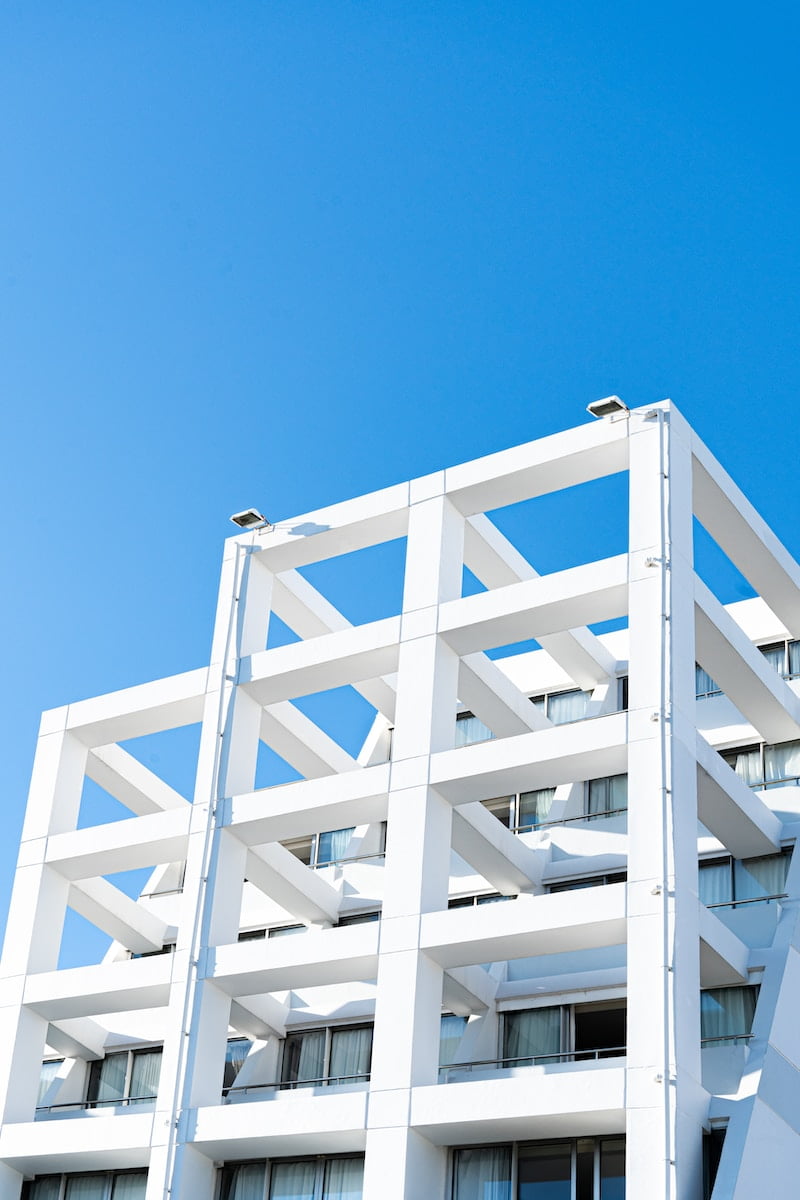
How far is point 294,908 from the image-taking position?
1569 inches

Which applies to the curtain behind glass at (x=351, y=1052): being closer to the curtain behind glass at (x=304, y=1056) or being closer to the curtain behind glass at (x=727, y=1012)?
the curtain behind glass at (x=304, y=1056)

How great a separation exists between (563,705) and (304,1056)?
12327 mm

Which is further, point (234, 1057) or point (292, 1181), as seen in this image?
point (234, 1057)

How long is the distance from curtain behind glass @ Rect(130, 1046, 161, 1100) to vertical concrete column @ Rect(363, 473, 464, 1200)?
34.6ft

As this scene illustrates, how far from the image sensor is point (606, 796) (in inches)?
1591

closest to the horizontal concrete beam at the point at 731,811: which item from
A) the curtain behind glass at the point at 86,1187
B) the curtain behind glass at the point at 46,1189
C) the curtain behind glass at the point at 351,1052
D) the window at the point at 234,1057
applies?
the curtain behind glass at the point at 351,1052

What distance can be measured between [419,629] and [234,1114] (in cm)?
1109

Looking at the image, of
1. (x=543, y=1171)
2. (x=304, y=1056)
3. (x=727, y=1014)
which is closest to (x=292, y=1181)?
(x=304, y=1056)

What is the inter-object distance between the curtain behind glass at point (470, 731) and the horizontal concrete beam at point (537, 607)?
1006cm

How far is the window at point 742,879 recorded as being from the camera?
36.1m

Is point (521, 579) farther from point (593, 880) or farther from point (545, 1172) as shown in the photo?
point (545, 1172)

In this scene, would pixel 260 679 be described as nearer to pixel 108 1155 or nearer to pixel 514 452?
pixel 514 452

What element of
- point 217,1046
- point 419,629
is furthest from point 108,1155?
point 419,629

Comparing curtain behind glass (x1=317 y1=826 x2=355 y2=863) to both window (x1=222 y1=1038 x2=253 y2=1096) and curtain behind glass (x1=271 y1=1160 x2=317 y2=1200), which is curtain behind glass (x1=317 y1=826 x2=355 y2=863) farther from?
curtain behind glass (x1=271 y1=1160 x2=317 y2=1200)
